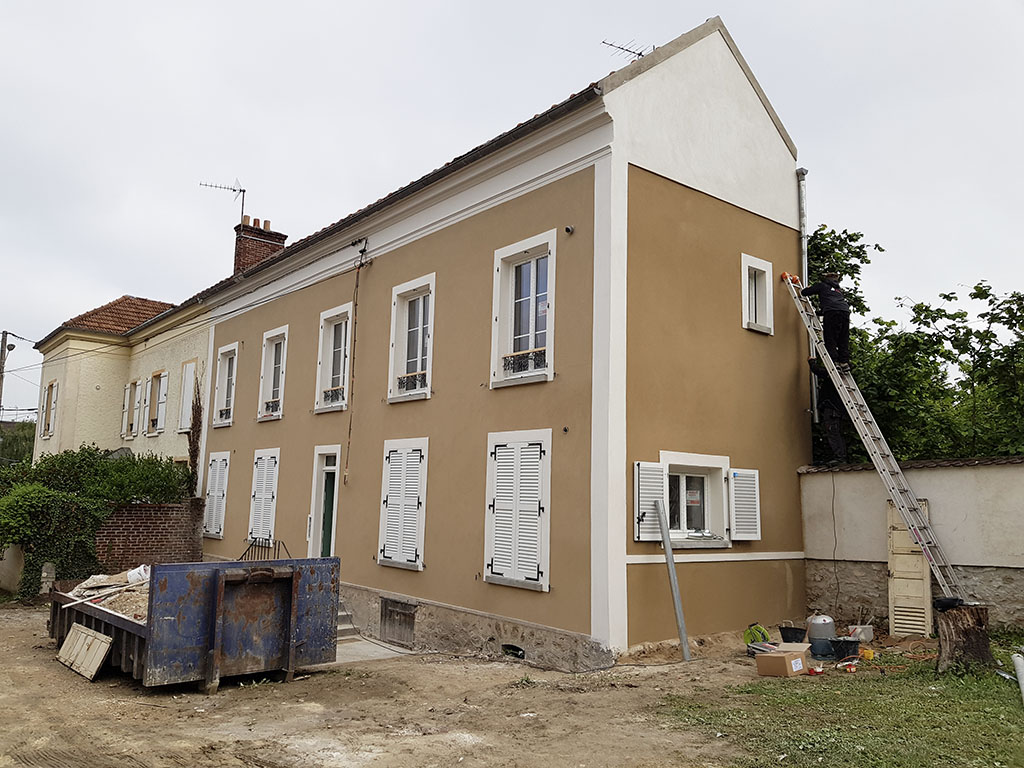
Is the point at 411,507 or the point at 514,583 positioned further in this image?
the point at 411,507

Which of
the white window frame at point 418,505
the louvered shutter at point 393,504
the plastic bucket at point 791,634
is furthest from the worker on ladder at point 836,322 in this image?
the louvered shutter at point 393,504

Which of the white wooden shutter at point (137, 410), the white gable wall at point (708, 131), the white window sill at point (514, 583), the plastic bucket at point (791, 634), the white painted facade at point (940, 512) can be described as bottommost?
the plastic bucket at point (791, 634)

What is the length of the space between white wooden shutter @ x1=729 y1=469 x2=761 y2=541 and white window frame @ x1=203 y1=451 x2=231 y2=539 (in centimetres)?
1140

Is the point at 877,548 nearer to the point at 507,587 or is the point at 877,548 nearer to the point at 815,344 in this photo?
the point at 815,344

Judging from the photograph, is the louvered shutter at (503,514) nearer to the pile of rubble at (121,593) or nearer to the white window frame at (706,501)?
the white window frame at (706,501)

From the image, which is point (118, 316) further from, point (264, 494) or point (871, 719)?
point (871, 719)

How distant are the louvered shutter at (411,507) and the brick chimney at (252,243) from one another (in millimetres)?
10107

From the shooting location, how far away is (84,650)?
9.16m

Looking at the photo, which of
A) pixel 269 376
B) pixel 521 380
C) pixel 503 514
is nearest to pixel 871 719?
pixel 503 514

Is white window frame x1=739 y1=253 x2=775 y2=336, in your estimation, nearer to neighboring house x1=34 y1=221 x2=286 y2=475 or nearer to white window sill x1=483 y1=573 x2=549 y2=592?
white window sill x1=483 y1=573 x2=549 y2=592

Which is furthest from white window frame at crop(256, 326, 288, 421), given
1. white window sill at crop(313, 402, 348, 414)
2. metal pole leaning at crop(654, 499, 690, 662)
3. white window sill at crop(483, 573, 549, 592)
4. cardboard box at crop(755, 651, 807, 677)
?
cardboard box at crop(755, 651, 807, 677)

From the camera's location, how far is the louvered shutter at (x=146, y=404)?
22.8 meters

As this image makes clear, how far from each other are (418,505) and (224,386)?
28.5ft

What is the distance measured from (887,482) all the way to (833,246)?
15.5 ft
